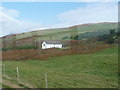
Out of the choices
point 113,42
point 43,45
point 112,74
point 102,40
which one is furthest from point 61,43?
point 112,74

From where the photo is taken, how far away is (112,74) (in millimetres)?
17266

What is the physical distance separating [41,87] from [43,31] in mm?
73763

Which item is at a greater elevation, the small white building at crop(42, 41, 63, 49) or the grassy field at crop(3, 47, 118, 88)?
→ the small white building at crop(42, 41, 63, 49)

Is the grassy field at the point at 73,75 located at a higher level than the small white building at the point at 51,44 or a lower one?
lower

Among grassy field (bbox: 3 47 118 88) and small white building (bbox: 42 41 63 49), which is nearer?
grassy field (bbox: 3 47 118 88)

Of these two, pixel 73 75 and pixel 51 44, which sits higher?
pixel 51 44

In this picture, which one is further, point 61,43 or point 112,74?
point 61,43

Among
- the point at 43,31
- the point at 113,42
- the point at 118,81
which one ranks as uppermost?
the point at 43,31

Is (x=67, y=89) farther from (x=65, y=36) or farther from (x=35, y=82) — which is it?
(x=65, y=36)

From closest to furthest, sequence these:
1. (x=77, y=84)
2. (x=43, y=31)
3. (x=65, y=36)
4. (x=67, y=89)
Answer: (x=67, y=89)
(x=77, y=84)
(x=65, y=36)
(x=43, y=31)

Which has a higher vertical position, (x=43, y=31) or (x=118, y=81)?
(x=43, y=31)

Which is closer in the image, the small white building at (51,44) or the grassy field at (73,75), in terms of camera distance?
the grassy field at (73,75)

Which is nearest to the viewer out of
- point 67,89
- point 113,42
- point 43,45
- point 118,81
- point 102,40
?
point 67,89

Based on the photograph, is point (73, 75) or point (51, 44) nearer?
point (73, 75)
